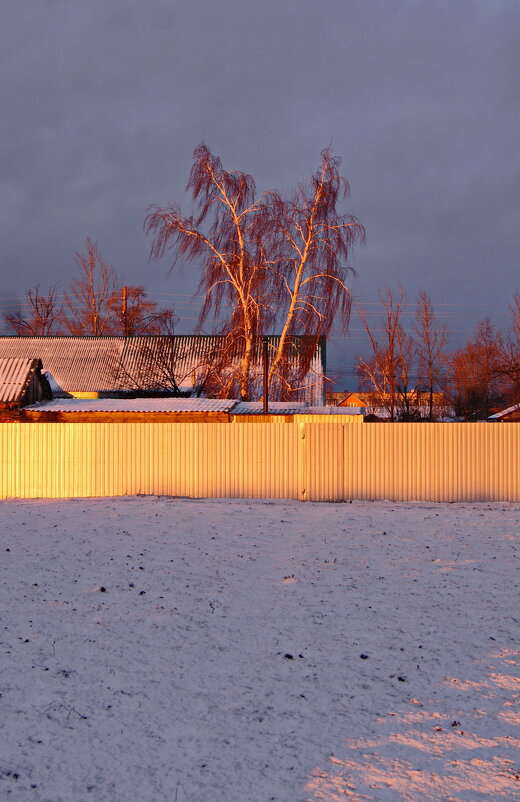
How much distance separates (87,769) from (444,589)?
4.12m

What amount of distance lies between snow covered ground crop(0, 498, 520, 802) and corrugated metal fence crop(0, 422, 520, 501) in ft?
13.7

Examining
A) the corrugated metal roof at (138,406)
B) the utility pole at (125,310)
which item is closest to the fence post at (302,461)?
the corrugated metal roof at (138,406)

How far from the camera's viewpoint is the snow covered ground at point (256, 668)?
3.17 metres

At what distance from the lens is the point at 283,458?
1269 centimetres

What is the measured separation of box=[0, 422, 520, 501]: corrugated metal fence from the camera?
41.3 ft

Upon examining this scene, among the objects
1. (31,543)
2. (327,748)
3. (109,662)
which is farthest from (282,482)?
(327,748)

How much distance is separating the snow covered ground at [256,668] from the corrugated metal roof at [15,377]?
939 cm

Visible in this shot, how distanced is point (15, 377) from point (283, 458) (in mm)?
9272

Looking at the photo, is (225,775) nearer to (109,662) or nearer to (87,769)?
(87,769)

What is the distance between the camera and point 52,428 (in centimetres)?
1292

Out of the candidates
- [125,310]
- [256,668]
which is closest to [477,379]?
[125,310]

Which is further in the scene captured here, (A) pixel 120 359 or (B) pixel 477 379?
(B) pixel 477 379

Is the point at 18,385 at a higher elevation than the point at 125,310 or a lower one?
lower

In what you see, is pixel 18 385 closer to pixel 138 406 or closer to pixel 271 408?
pixel 138 406
